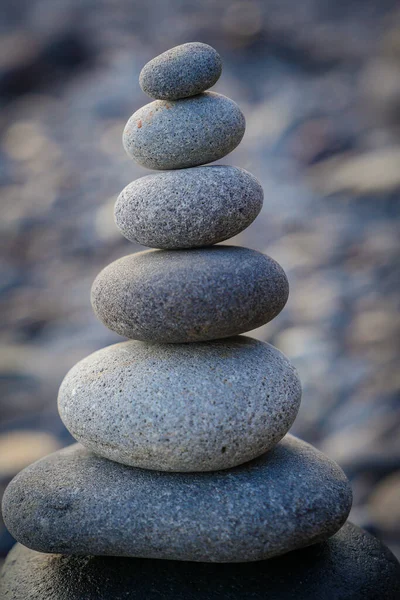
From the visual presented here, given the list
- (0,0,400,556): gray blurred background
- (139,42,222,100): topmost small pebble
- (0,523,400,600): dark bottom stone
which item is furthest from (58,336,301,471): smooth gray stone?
(0,0,400,556): gray blurred background

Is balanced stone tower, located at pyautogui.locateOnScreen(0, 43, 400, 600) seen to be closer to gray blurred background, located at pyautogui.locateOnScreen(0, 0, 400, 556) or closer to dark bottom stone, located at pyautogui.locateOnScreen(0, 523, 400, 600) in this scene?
dark bottom stone, located at pyautogui.locateOnScreen(0, 523, 400, 600)

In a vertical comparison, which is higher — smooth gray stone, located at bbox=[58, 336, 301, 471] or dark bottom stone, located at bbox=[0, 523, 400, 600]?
smooth gray stone, located at bbox=[58, 336, 301, 471]

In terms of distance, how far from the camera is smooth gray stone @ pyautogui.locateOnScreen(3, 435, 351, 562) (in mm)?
2506

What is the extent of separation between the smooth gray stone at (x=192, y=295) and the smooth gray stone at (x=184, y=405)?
13 cm

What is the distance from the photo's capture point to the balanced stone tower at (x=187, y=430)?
2559 millimetres

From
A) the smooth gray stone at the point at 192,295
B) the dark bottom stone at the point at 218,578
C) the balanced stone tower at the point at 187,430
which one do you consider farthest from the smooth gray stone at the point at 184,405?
the dark bottom stone at the point at 218,578

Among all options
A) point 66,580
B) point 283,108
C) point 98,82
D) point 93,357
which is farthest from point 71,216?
point 66,580

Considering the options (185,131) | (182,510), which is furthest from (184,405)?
(185,131)

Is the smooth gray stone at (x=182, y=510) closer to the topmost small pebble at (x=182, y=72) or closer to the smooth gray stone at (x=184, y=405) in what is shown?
the smooth gray stone at (x=184, y=405)

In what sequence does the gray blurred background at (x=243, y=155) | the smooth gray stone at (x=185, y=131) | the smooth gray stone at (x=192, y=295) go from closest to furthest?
the smooth gray stone at (x=192, y=295) < the smooth gray stone at (x=185, y=131) < the gray blurred background at (x=243, y=155)

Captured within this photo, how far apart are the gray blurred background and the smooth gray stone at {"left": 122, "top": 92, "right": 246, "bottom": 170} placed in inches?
143

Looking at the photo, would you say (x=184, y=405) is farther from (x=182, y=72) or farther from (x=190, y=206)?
(x=182, y=72)

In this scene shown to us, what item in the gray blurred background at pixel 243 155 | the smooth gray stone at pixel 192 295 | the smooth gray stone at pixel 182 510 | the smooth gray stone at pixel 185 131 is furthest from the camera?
the gray blurred background at pixel 243 155

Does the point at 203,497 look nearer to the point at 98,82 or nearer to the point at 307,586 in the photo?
the point at 307,586
